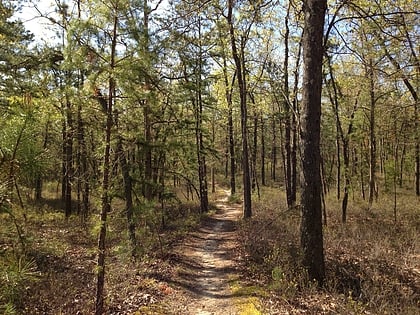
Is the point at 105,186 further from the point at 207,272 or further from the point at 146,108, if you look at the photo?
the point at 207,272

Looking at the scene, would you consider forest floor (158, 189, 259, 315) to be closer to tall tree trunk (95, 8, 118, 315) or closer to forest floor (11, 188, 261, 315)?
forest floor (11, 188, 261, 315)

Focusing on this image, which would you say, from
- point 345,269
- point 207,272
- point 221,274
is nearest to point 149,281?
point 207,272

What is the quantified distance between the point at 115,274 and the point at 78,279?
1.04 m

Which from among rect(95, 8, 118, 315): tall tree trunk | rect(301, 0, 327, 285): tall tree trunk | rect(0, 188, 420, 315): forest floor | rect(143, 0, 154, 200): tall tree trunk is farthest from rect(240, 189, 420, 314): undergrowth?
rect(143, 0, 154, 200): tall tree trunk

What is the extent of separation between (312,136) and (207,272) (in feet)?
15.9

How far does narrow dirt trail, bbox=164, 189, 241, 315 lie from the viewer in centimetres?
671

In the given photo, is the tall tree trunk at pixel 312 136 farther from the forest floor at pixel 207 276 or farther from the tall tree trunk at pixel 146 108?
the tall tree trunk at pixel 146 108

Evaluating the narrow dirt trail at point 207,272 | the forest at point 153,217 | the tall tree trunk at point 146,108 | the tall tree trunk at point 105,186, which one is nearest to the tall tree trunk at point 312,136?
the forest at point 153,217

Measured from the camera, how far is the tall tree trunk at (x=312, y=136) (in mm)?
6594

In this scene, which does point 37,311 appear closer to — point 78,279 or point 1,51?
point 78,279

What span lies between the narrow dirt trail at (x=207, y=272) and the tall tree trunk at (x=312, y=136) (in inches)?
77.8

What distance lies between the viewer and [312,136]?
6.67 metres

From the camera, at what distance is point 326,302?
584 cm

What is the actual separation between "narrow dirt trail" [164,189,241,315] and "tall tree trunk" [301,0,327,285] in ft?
6.48
